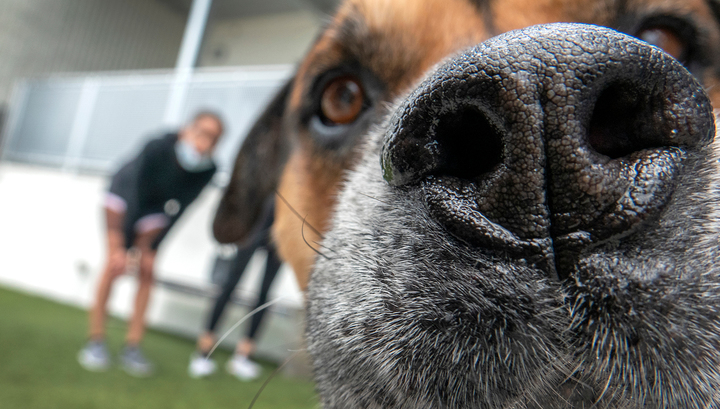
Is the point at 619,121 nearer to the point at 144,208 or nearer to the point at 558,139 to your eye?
the point at 558,139

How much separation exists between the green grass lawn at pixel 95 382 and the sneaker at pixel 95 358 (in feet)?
0.31

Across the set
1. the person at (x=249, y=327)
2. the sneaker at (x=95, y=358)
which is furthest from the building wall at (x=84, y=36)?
the person at (x=249, y=327)

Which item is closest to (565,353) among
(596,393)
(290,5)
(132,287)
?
(596,393)

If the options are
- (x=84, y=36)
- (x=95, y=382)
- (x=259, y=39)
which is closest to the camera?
(x=95, y=382)

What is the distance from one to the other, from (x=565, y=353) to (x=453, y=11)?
4.85ft

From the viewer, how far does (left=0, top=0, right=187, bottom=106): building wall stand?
1195cm

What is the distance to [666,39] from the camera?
5.40 ft

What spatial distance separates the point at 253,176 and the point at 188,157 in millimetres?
2212

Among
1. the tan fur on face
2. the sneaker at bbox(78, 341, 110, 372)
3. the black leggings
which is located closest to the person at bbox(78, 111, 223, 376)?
the sneaker at bbox(78, 341, 110, 372)

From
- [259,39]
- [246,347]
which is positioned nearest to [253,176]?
[246,347]

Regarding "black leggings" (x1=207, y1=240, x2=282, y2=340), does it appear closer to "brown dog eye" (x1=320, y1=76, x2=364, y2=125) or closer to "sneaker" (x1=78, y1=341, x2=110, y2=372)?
"sneaker" (x1=78, y1=341, x2=110, y2=372)

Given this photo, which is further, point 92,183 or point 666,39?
point 92,183

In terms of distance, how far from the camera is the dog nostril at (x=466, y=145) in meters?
0.83

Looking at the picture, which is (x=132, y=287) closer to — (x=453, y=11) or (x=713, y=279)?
(x=453, y=11)
